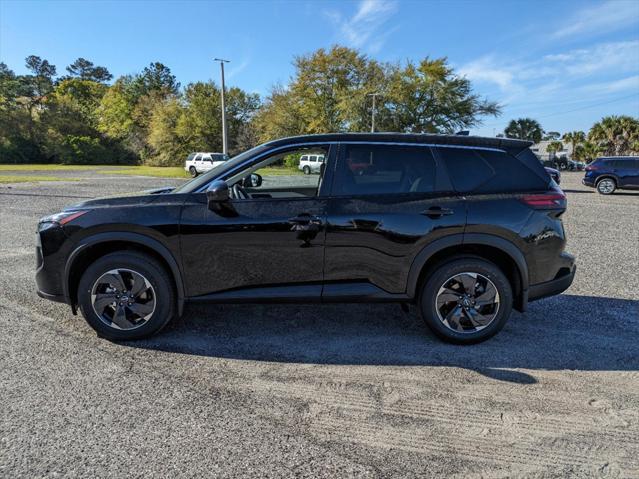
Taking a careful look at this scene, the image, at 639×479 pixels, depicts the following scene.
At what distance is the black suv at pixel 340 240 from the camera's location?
3.51m

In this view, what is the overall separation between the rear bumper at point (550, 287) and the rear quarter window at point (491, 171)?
804 millimetres

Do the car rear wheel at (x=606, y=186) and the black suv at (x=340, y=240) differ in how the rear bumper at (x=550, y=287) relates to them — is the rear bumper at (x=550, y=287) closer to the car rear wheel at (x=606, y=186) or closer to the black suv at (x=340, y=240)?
the black suv at (x=340, y=240)

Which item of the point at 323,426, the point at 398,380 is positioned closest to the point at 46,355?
the point at 323,426

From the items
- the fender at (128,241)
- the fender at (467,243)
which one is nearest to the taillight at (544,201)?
the fender at (467,243)

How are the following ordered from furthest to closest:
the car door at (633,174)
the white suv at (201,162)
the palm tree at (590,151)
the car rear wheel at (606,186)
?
the palm tree at (590,151), the white suv at (201,162), the car rear wheel at (606,186), the car door at (633,174)

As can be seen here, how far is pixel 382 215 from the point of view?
11.5 feet

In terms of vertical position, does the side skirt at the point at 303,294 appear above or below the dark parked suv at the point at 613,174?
below

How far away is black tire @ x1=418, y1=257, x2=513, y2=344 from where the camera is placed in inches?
141

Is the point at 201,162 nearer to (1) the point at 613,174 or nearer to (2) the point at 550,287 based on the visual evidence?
(1) the point at 613,174

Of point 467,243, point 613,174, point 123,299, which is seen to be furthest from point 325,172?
point 613,174

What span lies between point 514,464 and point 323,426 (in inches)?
41.8

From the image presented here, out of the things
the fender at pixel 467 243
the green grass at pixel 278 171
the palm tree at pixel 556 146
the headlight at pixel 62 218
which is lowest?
the fender at pixel 467 243

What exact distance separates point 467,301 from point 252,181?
2.16m

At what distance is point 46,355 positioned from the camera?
3.42 metres
